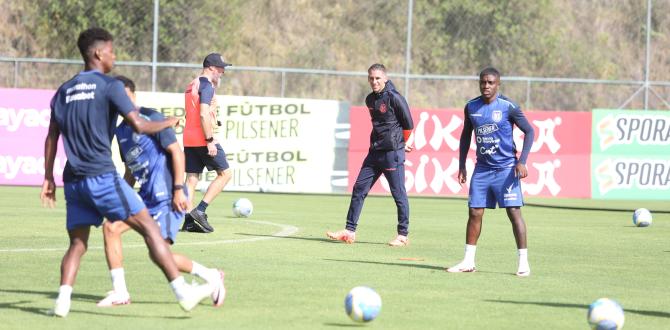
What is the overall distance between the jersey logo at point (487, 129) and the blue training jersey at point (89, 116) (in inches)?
182

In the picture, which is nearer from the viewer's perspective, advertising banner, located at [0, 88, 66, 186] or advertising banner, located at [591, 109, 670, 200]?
advertising banner, located at [0, 88, 66, 186]

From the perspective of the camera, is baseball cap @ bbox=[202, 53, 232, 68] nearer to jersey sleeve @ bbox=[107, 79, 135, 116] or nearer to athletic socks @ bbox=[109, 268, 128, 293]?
athletic socks @ bbox=[109, 268, 128, 293]

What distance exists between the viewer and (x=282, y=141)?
25.9m

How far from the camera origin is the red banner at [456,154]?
26.0 metres

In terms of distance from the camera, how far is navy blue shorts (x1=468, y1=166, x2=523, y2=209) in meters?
Answer: 12.3

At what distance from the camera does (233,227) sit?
16891mm

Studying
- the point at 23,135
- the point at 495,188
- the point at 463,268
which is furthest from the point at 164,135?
the point at 23,135

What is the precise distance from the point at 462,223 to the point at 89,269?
849 centimetres

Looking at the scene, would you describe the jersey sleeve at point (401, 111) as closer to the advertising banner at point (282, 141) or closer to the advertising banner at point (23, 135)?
the advertising banner at point (282, 141)

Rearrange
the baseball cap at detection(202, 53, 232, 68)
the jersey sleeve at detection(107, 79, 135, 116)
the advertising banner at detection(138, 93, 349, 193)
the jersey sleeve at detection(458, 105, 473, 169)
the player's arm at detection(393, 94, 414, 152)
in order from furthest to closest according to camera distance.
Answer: the advertising banner at detection(138, 93, 349, 193)
the baseball cap at detection(202, 53, 232, 68)
the player's arm at detection(393, 94, 414, 152)
the jersey sleeve at detection(458, 105, 473, 169)
the jersey sleeve at detection(107, 79, 135, 116)

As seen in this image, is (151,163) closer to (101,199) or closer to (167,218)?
(167,218)

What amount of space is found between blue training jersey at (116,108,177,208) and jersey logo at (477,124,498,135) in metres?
3.84

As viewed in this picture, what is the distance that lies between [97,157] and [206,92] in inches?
283

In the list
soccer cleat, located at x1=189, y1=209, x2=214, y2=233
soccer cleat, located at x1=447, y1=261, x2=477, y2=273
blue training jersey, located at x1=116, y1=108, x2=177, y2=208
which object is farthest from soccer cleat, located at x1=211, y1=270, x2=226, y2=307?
soccer cleat, located at x1=189, y1=209, x2=214, y2=233
